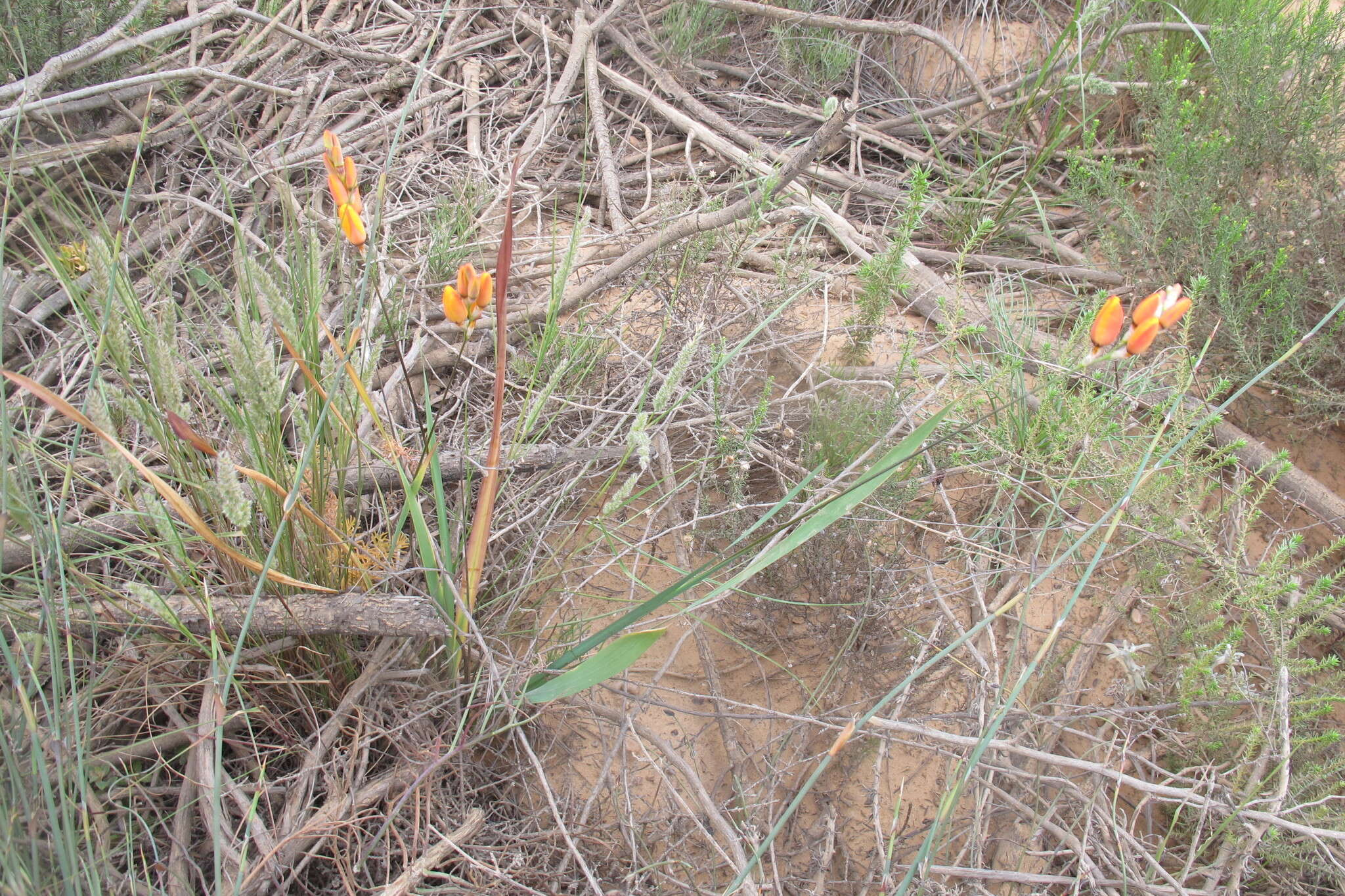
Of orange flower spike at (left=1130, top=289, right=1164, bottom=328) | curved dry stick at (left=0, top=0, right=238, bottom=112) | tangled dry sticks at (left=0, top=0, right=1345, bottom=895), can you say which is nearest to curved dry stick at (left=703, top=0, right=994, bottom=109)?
tangled dry sticks at (left=0, top=0, right=1345, bottom=895)

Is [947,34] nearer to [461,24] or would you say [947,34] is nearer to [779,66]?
[779,66]

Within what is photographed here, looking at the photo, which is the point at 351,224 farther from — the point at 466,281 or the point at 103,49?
the point at 103,49

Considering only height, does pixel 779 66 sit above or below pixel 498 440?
above

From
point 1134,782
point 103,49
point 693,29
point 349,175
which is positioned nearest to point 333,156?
point 349,175

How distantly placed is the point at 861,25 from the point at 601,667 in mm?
2587

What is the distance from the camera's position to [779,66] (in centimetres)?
305

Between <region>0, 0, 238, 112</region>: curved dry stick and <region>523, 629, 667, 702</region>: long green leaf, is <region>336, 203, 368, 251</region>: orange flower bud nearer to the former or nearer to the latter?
<region>523, 629, 667, 702</region>: long green leaf

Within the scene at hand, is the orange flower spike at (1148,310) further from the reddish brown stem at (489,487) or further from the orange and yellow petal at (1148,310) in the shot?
the reddish brown stem at (489,487)

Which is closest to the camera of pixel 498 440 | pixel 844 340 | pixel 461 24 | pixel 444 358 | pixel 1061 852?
pixel 498 440

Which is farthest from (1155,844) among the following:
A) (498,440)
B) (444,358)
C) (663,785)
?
(444,358)

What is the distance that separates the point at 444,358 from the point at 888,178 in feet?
5.37

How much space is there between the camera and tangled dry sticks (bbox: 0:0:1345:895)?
4.09 ft

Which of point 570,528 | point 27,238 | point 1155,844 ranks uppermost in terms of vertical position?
point 27,238

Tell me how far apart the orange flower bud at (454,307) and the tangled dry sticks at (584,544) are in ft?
0.63
